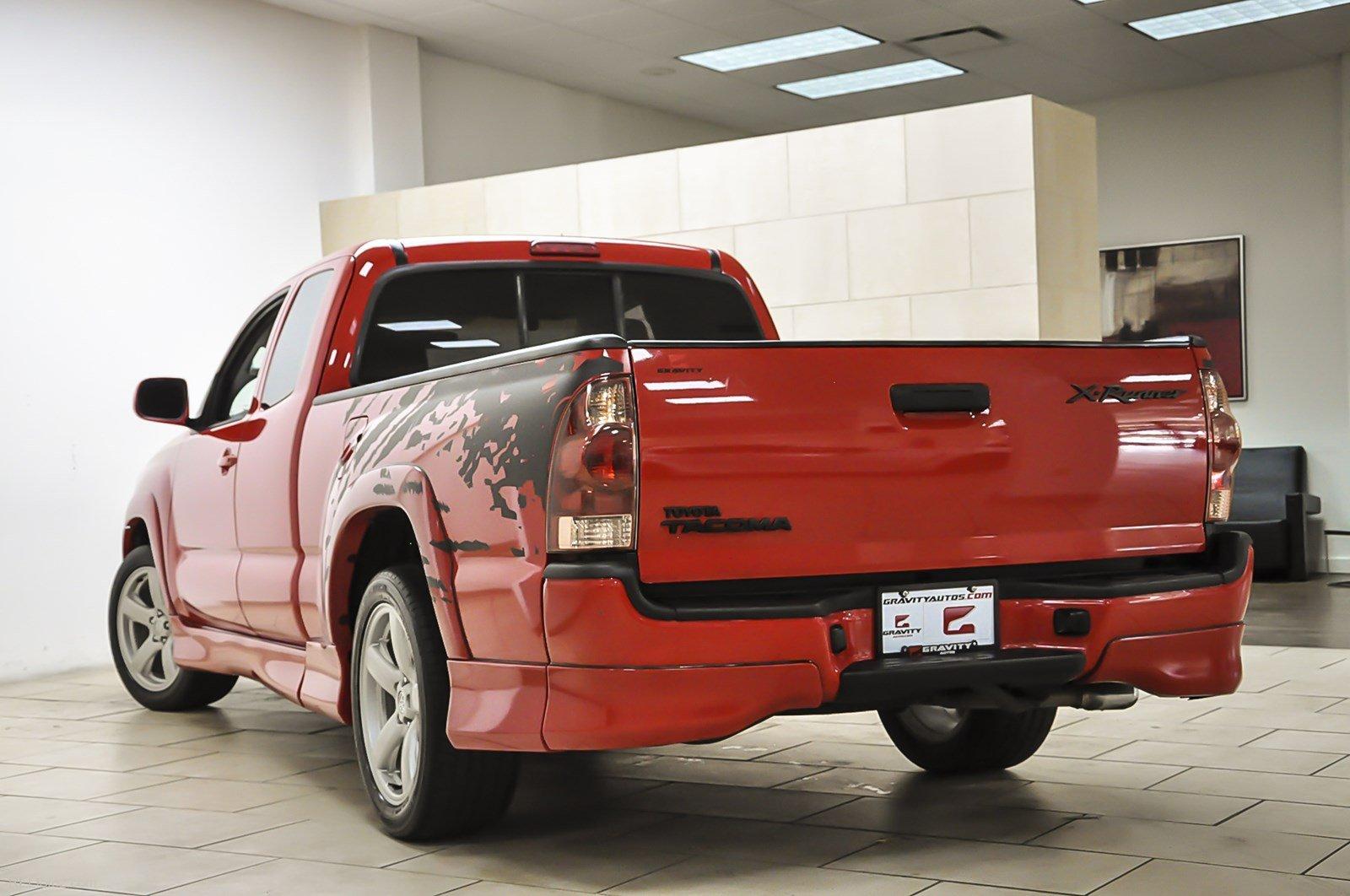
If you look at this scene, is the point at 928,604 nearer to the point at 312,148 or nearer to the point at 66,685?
the point at 66,685

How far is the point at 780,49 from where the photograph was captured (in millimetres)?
11500

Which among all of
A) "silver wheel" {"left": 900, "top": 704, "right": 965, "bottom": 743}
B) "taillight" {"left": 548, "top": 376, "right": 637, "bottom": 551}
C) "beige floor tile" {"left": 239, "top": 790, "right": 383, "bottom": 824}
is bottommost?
"beige floor tile" {"left": 239, "top": 790, "right": 383, "bottom": 824}

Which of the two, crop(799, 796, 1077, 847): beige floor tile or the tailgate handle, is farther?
crop(799, 796, 1077, 847): beige floor tile

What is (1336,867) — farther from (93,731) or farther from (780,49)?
(780,49)

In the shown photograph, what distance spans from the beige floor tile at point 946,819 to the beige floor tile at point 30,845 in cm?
188

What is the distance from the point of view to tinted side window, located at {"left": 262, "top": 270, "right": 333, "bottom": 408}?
14.6 ft

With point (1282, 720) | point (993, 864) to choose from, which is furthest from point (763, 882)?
point (1282, 720)

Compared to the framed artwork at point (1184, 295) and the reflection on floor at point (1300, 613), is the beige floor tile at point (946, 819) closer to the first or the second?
the reflection on floor at point (1300, 613)

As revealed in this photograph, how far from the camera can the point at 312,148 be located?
32.8 feet

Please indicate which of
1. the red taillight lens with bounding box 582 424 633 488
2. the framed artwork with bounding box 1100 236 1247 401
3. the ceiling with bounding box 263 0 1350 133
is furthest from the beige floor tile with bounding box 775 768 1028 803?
the framed artwork with bounding box 1100 236 1247 401

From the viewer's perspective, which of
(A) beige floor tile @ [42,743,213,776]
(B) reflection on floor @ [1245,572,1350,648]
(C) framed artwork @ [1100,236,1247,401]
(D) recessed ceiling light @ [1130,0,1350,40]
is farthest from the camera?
(C) framed artwork @ [1100,236,1247,401]

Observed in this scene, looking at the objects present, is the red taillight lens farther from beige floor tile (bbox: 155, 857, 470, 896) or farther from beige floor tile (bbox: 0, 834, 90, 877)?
beige floor tile (bbox: 0, 834, 90, 877)

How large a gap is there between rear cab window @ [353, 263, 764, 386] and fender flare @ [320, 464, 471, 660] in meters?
0.58

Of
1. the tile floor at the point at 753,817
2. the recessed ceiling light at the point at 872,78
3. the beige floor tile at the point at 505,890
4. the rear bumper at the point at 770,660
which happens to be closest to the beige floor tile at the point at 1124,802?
the tile floor at the point at 753,817
